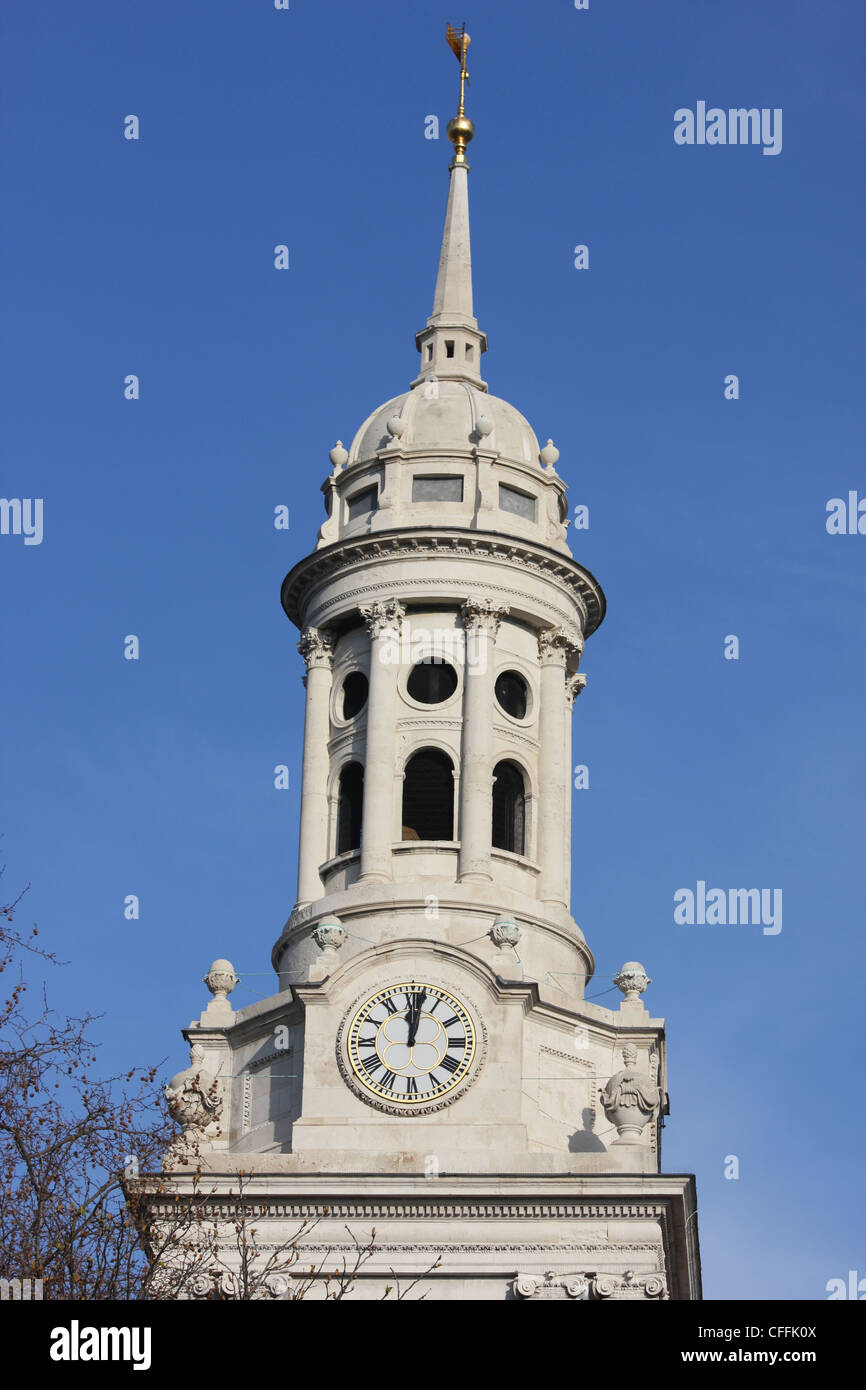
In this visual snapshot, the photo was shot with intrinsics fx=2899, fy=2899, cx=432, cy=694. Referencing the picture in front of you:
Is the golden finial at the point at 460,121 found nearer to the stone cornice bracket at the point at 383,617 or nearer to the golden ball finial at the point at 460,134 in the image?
the golden ball finial at the point at 460,134

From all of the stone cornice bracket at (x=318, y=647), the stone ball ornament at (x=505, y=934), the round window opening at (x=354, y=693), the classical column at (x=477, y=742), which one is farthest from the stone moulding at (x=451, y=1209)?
the stone cornice bracket at (x=318, y=647)

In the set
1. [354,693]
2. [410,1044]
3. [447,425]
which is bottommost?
[410,1044]

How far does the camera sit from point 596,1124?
62.2 m

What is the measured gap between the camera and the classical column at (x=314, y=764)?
6644 centimetres

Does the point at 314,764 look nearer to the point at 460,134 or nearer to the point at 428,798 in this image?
the point at 428,798

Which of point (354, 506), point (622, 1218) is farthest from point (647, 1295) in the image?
point (354, 506)

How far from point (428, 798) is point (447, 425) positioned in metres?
9.68

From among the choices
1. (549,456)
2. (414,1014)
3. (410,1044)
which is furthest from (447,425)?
(410,1044)

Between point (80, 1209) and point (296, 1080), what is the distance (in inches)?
856

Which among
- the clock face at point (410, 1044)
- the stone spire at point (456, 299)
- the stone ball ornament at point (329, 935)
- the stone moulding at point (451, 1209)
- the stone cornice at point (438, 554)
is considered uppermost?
the stone spire at point (456, 299)

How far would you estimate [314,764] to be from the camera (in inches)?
2657

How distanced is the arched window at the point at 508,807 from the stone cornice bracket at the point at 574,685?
3.02 meters

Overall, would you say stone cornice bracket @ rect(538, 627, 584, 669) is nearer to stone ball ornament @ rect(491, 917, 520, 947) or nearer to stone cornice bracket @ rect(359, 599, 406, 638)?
stone cornice bracket @ rect(359, 599, 406, 638)
